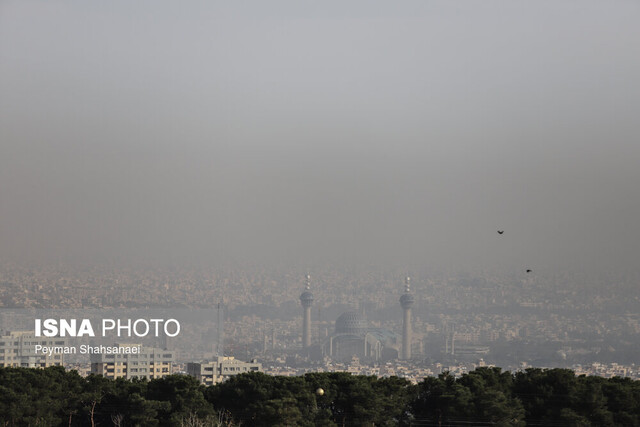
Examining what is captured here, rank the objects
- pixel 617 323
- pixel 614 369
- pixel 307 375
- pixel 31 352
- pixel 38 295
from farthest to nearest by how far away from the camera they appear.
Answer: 1. pixel 617 323
2. pixel 614 369
3. pixel 38 295
4. pixel 31 352
5. pixel 307 375

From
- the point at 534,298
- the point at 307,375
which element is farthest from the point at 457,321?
the point at 307,375

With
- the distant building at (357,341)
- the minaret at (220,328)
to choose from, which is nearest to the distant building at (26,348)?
the minaret at (220,328)

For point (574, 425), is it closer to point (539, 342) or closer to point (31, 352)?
point (31, 352)

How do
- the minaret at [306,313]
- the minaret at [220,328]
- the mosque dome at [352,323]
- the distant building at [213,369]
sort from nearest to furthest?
the distant building at [213,369] < the minaret at [220,328] < the minaret at [306,313] < the mosque dome at [352,323]

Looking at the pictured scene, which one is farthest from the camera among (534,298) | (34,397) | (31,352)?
(534,298)

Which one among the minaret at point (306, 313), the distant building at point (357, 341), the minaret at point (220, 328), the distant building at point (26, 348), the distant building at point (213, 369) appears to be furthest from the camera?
the distant building at point (357, 341)

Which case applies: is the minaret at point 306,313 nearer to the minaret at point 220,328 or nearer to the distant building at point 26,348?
the minaret at point 220,328

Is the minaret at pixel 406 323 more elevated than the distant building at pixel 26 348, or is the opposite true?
the minaret at pixel 406 323

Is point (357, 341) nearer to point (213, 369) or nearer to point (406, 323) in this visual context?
point (406, 323)
